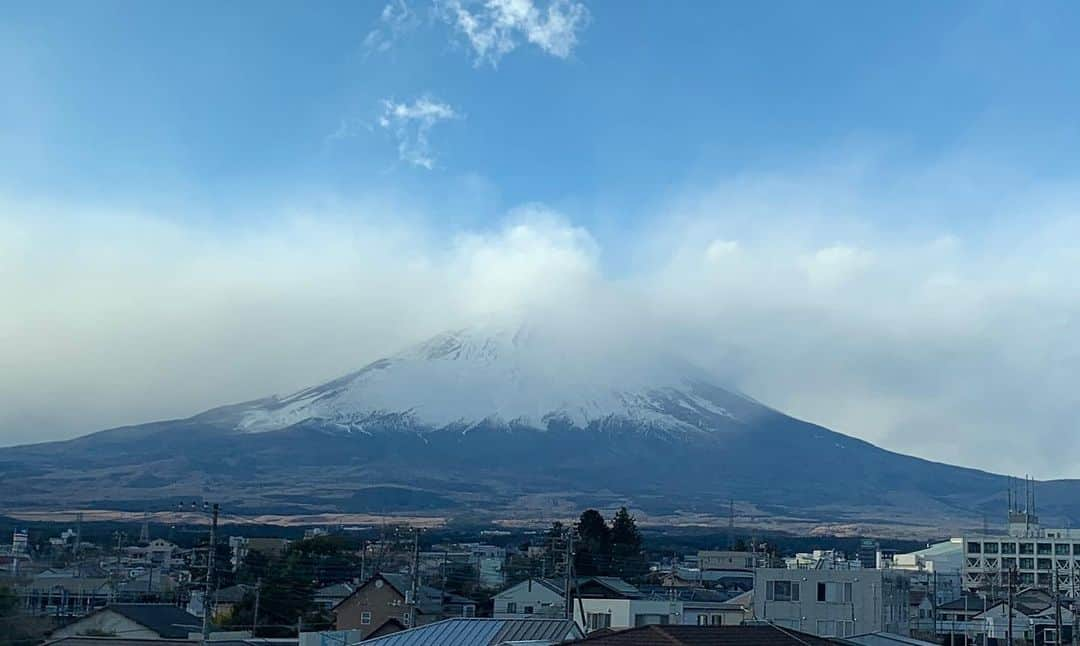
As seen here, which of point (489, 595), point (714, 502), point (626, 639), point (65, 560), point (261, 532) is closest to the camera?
point (626, 639)

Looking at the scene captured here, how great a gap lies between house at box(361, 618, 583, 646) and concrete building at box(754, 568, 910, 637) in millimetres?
14159

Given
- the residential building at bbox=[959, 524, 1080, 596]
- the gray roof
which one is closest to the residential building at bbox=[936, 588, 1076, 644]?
the gray roof

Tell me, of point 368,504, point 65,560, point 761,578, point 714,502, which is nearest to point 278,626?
point 761,578

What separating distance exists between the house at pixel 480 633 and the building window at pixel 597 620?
1018 centimetres

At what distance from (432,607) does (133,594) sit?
18.1m

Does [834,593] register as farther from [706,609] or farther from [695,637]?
[695,637]

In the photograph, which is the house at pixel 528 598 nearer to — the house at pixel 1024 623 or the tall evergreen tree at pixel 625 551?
the house at pixel 1024 623

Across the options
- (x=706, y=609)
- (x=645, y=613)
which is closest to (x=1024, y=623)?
(x=706, y=609)

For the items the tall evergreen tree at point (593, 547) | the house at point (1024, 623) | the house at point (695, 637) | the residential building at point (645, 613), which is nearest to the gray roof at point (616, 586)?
the residential building at point (645, 613)

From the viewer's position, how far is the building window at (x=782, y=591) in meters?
39.6

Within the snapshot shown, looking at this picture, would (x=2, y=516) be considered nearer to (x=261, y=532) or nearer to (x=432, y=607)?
(x=261, y=532)

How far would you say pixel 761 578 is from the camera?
3991cm

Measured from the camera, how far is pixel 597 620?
3731 centimetres

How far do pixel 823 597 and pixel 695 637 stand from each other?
20747mm
